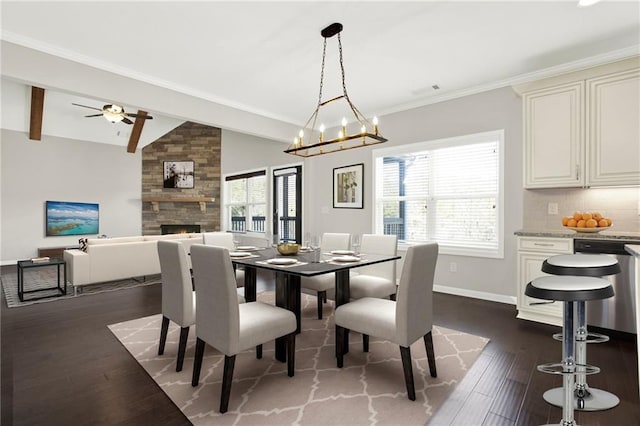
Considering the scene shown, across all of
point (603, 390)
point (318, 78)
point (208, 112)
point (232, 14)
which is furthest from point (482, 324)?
point (208, 112)

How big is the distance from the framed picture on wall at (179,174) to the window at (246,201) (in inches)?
39.2

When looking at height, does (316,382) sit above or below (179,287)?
below

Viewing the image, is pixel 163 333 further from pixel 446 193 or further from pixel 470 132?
pixel 470 132

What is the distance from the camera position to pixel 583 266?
1707 mm

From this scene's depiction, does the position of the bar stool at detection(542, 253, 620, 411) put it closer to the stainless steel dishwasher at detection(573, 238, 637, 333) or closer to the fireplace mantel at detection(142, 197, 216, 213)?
the stainless steel dishwasher at detection(573, 238, 637, 333)

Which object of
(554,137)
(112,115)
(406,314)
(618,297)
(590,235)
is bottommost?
(618,297)

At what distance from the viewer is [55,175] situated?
7.57 m

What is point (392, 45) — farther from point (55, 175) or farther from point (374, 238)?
point (55, 175)

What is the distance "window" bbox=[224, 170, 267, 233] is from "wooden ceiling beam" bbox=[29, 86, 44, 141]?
4.03 metres

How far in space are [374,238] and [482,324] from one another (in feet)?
4.38

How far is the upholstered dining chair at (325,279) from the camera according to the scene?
3.23 metres

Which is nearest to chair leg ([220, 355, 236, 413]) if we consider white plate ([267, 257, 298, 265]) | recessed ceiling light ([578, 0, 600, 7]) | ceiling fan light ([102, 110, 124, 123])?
white plate ([267, 257, 298, 265])

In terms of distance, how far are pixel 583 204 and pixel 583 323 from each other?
209cm

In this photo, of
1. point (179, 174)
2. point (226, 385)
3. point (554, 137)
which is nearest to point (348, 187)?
point (554, 137)
